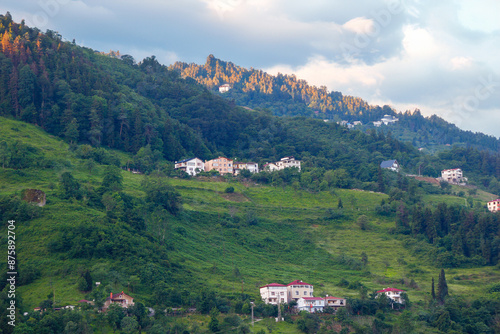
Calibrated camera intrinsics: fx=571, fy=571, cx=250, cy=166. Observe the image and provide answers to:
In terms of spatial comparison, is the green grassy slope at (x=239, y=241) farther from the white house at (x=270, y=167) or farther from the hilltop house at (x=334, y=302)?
the white house at (x=270, y=167)

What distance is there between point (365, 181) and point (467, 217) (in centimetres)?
2839

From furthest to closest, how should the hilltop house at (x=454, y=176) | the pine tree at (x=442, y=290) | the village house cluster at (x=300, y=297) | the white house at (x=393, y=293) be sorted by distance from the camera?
the hilltop house at (x=454, y=176), the pine tree at (x=442, y=290), the white house at (x=393, y=293), the village house cluster at (x=300, y=297)

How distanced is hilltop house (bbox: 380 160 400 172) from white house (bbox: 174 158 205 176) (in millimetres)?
40631

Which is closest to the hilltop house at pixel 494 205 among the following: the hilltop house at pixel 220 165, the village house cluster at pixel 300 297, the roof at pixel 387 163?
the roof at pixel 387 163

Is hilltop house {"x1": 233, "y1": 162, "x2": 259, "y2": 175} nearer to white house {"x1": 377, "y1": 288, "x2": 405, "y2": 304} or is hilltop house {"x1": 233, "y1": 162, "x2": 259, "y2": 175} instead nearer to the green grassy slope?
the green grassy slope

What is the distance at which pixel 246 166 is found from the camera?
103m

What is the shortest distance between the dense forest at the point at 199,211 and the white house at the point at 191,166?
3.34 metres

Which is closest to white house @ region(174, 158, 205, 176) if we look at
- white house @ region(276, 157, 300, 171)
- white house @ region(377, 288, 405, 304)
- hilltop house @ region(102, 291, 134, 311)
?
white house @ region(276, 157, 300, 171)

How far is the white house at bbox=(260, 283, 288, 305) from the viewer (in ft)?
188

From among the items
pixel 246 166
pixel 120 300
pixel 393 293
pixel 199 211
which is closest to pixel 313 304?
pixel 393 293

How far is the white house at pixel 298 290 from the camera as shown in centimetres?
5881

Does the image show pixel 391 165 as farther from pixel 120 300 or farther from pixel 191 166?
pixel 120 300

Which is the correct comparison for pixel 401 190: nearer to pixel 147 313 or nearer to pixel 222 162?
pixel 222 162

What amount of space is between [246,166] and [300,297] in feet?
152
